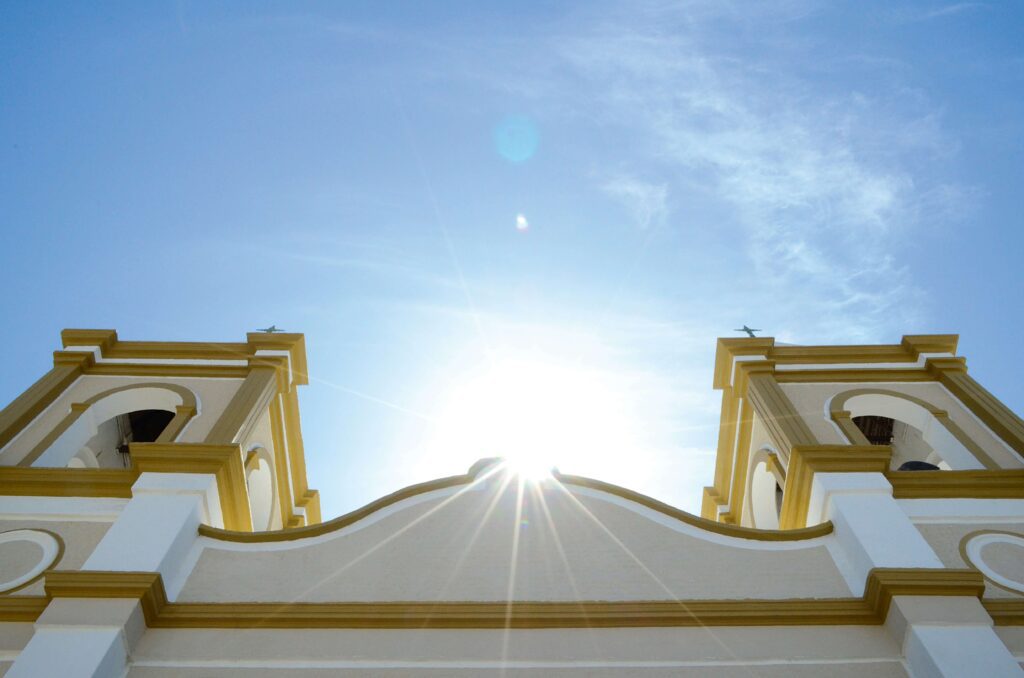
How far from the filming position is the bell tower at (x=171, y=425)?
9680mm

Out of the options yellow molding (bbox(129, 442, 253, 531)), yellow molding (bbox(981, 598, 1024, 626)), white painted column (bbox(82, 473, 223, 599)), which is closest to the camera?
yellow molding (bbox(981, 598, 1024, 626))

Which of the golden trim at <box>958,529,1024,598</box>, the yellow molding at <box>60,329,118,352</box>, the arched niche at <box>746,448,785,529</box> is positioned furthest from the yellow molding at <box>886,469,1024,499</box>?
the yellow molding at <box>60,329,118,352</box>

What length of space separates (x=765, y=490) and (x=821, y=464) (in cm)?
302

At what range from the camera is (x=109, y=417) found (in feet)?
41.0

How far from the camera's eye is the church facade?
23.7ft

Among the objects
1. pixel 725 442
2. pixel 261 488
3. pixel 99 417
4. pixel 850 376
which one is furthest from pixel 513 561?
pixel 99 417

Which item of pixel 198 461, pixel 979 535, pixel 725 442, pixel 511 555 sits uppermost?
pixel 725 442

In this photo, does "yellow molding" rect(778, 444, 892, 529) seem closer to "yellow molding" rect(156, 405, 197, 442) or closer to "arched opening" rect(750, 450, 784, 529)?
→ "arched opening" rect(750, 450, 784, 529)

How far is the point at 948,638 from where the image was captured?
712 centimetres

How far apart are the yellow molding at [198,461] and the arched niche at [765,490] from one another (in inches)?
294

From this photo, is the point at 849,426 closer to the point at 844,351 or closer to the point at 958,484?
the point at 958,484

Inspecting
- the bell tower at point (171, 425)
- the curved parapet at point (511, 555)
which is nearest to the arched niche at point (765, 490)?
the curved parapet at point (511, 555)

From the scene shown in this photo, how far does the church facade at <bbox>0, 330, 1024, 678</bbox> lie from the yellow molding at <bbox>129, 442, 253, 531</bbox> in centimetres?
3

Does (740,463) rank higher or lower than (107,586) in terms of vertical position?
higher
